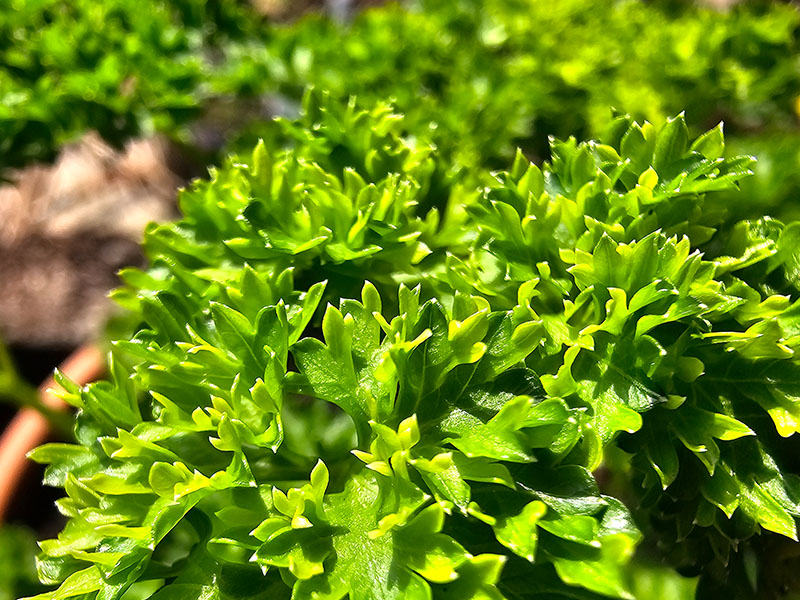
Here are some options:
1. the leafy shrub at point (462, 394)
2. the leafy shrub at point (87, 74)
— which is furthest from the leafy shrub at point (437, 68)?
the leafy shrub at point (462, 394)

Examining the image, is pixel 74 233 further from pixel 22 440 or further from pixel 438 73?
pixel 438 73

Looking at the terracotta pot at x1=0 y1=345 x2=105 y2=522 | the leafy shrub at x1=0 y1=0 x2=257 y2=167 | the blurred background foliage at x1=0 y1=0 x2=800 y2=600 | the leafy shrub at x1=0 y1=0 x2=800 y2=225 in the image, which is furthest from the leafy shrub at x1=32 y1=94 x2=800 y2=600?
the terracotta pot at x1=0 y1=345 x2=105 y2=522

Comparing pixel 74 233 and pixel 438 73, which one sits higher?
pixel 438 73

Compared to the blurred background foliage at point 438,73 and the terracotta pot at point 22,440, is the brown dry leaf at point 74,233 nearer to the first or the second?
the terracotta pot at point 22,440

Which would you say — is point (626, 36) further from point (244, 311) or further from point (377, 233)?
point (244, 311)

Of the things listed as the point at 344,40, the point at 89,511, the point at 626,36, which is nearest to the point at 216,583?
the point at 89,511

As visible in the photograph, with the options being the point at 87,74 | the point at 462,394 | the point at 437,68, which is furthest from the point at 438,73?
the point at 462,394
